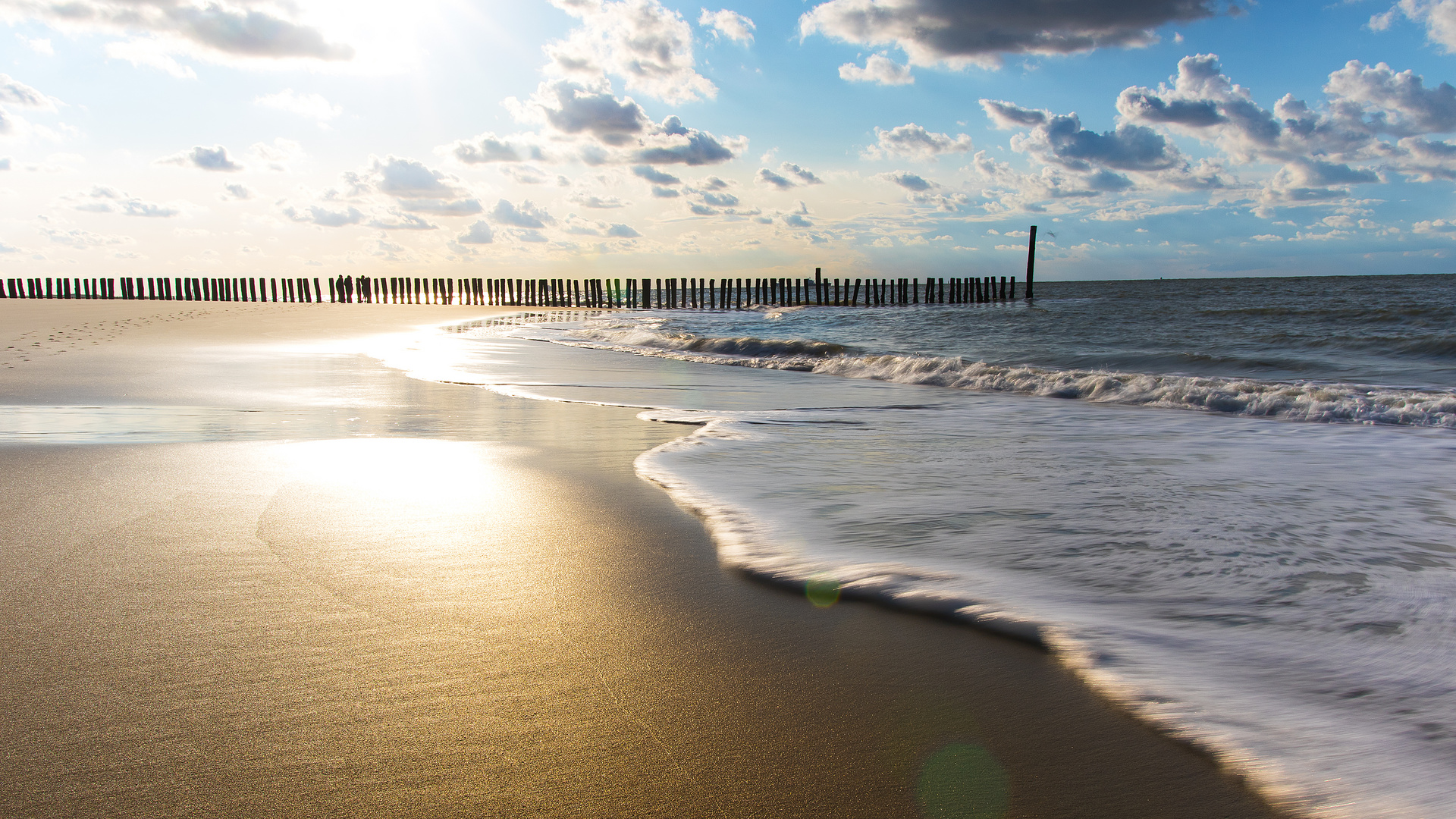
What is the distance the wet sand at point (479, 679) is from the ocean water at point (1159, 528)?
19 cm

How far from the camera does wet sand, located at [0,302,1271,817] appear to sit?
1.32 meters

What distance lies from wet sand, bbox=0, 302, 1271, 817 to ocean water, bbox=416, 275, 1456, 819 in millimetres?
186

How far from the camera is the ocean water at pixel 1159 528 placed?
1637 millimetres

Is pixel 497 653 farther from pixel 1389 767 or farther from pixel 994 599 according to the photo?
pixel 1389 767

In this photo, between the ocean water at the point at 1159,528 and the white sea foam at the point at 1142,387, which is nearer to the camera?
the ocean water at the point at 1159,528

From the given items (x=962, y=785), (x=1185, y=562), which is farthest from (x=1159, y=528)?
(x=962, y=785)

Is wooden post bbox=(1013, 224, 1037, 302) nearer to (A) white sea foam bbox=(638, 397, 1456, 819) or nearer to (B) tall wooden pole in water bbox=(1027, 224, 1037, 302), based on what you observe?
(B) tall wooden pole in water bbox=(1027, 224, 1037, 302)

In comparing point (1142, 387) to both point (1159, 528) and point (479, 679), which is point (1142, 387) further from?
point (479, 679)

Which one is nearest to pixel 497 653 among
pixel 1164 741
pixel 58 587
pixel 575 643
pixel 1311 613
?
pixel 575 643

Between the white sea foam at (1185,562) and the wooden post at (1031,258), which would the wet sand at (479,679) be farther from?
the wooden post at (1031,258)

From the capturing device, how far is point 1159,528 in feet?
9.63

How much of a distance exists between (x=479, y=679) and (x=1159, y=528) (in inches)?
93.3

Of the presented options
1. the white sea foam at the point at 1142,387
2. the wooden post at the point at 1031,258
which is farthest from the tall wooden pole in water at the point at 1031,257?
the white sea foam at the point at 1142,387

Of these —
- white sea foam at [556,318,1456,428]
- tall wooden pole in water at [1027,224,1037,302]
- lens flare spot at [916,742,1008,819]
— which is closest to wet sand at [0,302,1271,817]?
lens flare spot at [916,742,1008,819]
